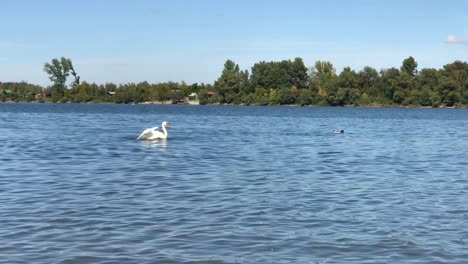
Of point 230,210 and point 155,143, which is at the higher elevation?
point 230,210

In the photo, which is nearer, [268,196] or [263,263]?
[263,263]

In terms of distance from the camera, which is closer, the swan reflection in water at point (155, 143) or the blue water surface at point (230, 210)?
the blue water surface at point (230, 210)

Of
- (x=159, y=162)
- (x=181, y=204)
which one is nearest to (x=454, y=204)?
(x=181, y=204)

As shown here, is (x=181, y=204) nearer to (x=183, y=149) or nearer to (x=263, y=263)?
(x=263, y=263)

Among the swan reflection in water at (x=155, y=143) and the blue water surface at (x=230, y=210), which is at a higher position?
the blue water surface at (x=230, y=210)

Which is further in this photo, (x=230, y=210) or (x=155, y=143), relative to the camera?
(x=155, y=143)

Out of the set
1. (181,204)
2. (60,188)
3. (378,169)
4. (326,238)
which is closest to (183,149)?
(378,169)

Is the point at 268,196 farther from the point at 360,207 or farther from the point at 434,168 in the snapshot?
the point at 434,168

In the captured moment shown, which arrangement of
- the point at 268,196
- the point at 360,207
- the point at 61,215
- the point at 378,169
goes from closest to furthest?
the point at 61,215 < the point at 360,207 < the point at 268,196 < the point at 378,169

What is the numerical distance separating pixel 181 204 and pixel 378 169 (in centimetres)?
1234

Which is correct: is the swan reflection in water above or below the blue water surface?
below

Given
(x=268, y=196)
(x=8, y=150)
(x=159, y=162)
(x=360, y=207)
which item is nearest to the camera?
(x=360, y=207)

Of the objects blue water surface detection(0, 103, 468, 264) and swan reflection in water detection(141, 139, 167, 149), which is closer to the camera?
blue water surface detection(0, 103, 468, 264)

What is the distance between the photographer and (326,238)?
1359 cm
